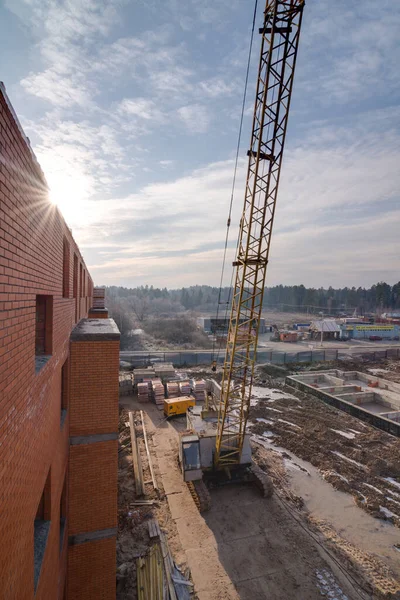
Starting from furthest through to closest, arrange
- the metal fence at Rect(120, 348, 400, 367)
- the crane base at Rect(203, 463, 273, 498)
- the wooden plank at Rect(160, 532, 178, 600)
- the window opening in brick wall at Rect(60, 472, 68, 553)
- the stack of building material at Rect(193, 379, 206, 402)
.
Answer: the metal fence at Rect(120, 348, 400, 367) < the stack of building material at Rect(193, 379, 206, 402) < the crane base at Rect(203, 463, 273, 498) < the wooden plank at Rect(160, 532, 178, 600) < the window opening in brick wall at Rect(60, 472, 68, 553)

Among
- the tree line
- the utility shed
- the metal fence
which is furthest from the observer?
the tree line

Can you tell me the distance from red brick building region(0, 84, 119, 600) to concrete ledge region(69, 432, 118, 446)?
0.07 ft

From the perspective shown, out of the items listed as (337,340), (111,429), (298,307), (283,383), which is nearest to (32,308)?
(111,429)

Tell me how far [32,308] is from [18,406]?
1.05 metres

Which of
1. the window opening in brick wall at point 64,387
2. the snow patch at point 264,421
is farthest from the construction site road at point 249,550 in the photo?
the snow patch at point 264,421

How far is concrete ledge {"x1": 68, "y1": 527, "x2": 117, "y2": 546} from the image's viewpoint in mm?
7102

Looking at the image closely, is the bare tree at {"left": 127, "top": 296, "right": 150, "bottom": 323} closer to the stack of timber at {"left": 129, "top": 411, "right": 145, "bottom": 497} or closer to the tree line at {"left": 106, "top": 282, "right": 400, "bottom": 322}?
the tree line at {"left": 106, "top": 282, "right": 400, "bottom": 322}

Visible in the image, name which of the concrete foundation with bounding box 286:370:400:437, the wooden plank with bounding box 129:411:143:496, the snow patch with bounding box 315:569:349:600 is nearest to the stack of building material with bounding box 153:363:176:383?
the wooden plank with bounding box 129:411:143:496

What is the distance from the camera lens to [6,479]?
2.64 metres

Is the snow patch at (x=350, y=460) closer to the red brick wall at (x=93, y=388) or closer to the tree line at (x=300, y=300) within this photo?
the red brick wall at (x=93, y=388)

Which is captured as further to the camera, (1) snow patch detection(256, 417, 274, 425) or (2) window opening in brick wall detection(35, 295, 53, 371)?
(1) snow patch detection(256, 417, 274, 425)

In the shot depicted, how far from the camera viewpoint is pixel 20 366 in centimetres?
308

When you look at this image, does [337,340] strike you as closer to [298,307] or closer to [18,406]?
[18,406]

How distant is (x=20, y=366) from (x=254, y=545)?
1012 cm
